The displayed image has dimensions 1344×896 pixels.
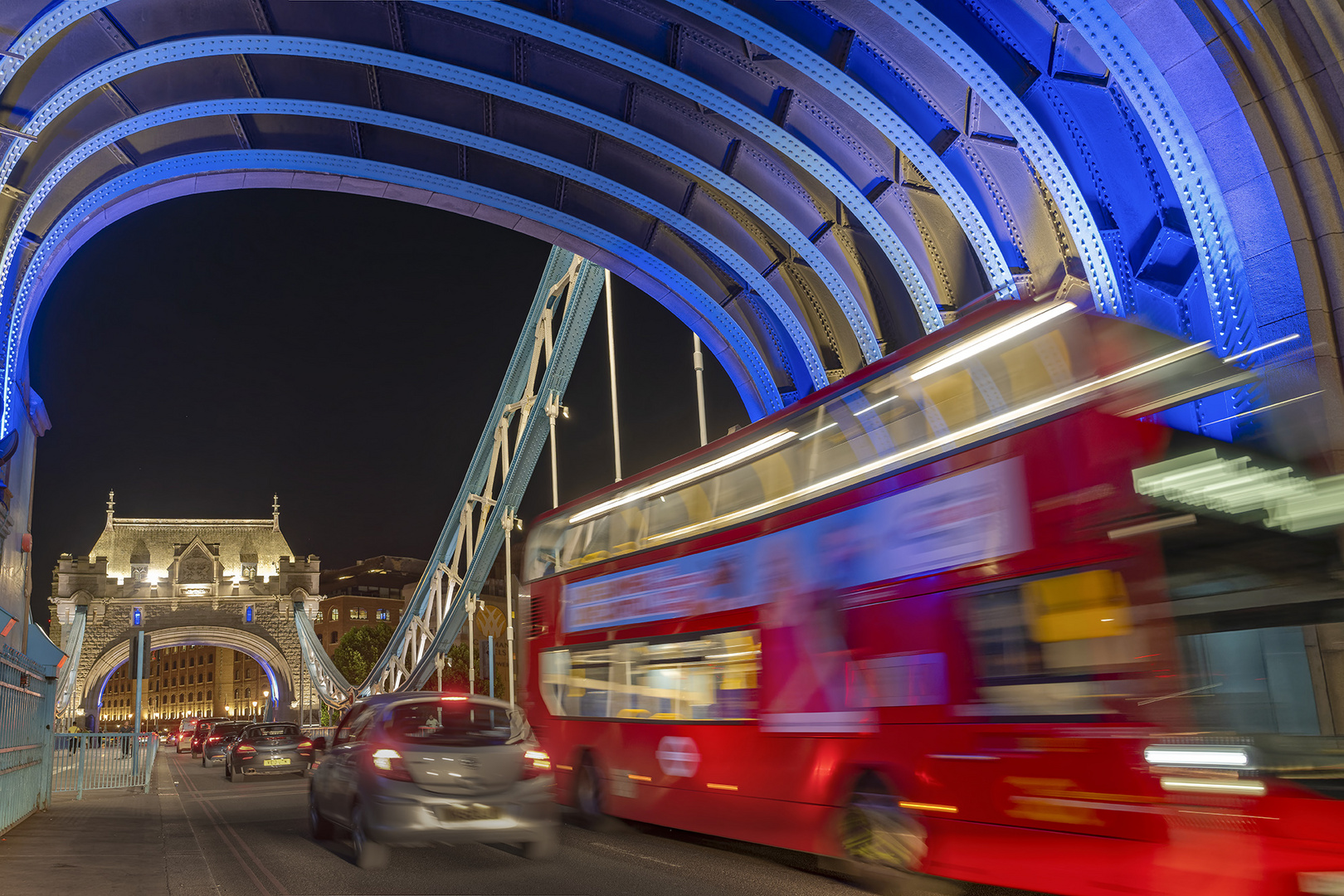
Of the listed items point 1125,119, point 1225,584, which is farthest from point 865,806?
point 1125,119

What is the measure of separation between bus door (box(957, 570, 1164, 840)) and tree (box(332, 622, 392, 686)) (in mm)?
82082

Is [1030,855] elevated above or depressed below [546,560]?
below

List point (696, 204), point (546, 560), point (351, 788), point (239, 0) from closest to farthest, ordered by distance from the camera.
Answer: point (351, 788) → point (546, 560) → point (239, 0) → point (696, 204)

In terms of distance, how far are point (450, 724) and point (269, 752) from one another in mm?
14361

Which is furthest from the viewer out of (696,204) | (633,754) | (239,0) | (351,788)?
(696,204)

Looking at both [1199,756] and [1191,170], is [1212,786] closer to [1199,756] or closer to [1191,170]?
[1199,756]

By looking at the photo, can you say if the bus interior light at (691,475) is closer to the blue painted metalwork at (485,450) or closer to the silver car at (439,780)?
the silver car at (439,780)

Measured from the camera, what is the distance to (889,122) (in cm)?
1220

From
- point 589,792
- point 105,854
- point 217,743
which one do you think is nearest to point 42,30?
point 105,854

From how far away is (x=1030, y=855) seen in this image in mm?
5902

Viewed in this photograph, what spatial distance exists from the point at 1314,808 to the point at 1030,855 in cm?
162

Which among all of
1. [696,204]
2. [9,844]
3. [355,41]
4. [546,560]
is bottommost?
[9,844]

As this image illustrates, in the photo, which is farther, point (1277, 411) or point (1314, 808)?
point (1277, 411)

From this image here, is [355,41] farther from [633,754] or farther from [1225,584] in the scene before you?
[1225,584]
